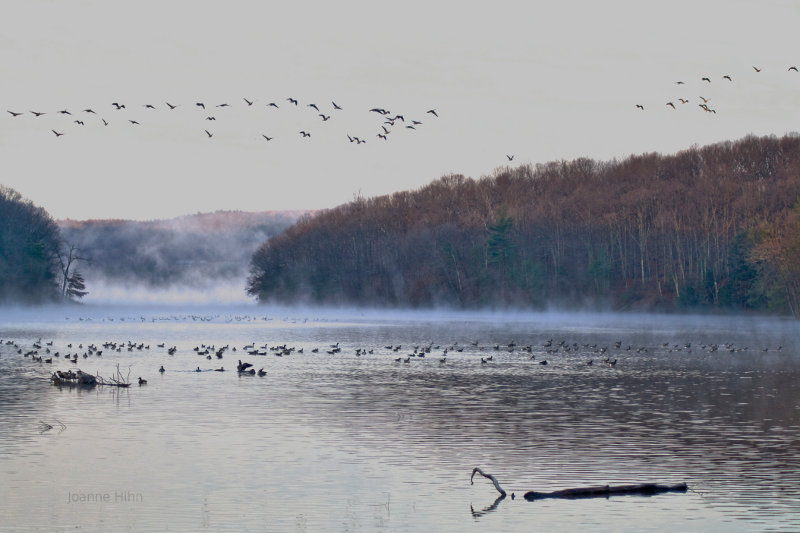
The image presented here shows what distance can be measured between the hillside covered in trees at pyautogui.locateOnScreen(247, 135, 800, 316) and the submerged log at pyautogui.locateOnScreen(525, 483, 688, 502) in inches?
2796

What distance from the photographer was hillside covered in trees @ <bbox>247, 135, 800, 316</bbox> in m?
113

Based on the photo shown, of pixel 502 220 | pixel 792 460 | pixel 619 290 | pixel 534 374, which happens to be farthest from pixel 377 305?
pixel 792 460

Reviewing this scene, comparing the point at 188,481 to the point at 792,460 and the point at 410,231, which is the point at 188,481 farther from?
the point at 410,231

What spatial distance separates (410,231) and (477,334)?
77.8 metres

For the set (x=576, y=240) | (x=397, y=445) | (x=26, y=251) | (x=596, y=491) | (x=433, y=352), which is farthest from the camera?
(x=26, y=251)

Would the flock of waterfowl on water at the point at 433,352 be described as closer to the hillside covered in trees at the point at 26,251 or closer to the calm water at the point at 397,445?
the calm water at the point at 397,445

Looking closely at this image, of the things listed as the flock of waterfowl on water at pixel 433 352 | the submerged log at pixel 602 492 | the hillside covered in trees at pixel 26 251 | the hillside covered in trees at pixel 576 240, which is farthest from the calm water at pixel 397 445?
the hillside covered in trees at pixel 26 251

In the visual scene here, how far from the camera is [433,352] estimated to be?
5975cm

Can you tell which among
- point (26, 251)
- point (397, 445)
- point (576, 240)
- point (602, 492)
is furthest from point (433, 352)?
point (26, 251)

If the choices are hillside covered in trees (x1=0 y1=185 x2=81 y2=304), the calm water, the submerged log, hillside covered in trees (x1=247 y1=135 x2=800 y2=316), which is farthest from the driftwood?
hillside covered in trees (x1=0 y1=185 x2=81 y2=304)

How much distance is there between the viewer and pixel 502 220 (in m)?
134

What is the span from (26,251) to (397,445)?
122313mm

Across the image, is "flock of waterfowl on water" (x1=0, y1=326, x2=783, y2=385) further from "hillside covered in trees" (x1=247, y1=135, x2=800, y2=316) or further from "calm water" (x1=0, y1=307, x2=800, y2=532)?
"hillside covered in trees" (x1=247, y1=135, x2=800, y2=316)

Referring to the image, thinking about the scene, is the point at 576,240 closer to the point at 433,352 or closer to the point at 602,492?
the point at 433,352
